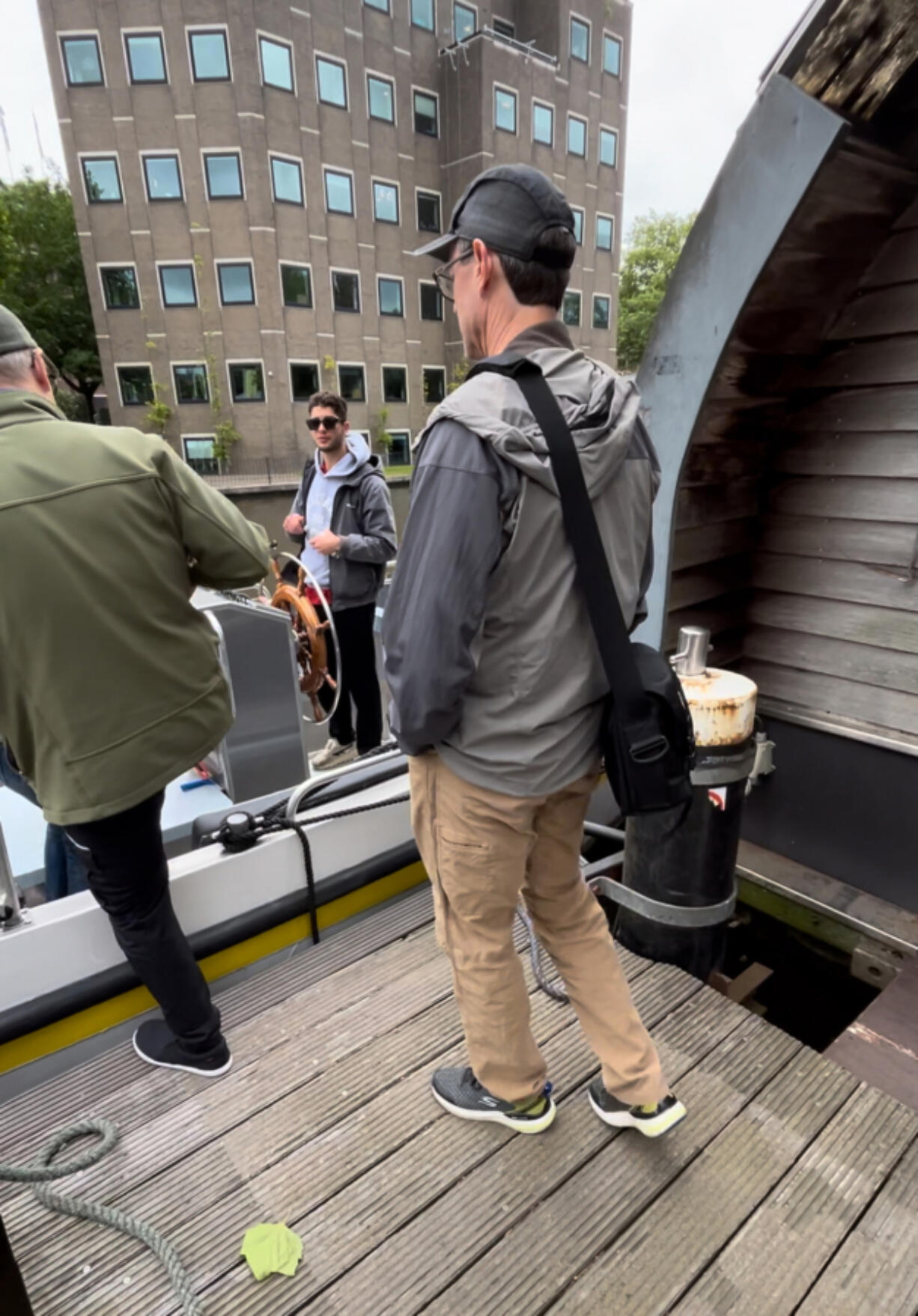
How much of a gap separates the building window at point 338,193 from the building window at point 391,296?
1.90 m

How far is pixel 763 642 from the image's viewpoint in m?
3.18

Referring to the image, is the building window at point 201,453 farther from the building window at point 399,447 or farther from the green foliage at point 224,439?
the building window at point 399,447

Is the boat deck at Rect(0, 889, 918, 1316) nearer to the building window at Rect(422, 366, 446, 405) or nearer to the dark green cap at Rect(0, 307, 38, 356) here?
the dark green cap at Rect(0, 307, 38, 356)

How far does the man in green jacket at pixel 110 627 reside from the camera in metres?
1.40

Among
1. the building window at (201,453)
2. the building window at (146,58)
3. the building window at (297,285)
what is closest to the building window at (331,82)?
the building window at (146,58)

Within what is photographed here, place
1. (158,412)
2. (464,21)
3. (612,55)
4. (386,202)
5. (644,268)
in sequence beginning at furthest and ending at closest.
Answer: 1. (644,268)
2. (612,55)
3. (464,21)
4. (386,202)
5. (158,412)

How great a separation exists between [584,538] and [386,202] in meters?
23.4

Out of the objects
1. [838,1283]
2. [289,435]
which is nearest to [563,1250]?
[838,1283]

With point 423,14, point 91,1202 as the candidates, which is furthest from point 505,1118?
point 423,14

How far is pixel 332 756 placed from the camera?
13.5 feet

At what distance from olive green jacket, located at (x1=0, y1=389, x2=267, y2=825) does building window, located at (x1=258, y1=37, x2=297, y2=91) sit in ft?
72.2

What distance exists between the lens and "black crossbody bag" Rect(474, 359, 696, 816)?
48.4 inches

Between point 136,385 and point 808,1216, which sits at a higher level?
point 136,385

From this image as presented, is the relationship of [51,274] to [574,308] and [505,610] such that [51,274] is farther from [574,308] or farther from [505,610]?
[505,610]
